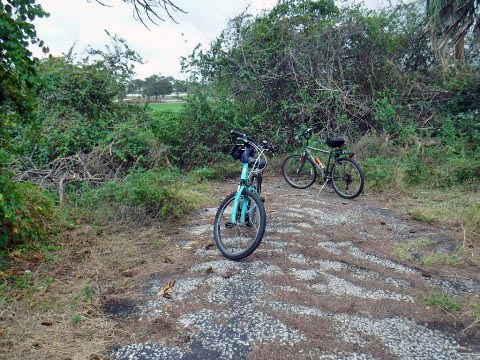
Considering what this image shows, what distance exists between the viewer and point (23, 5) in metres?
2.73

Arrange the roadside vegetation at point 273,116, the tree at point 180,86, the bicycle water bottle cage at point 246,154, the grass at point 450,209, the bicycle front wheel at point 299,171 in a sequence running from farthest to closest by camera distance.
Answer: the tree at point 180,86
the bicycle front wheel at point 299,171
the roadside vegetation at point 273,116
the grass at point 450,209
the bicycle water bottle cage at point 246,154

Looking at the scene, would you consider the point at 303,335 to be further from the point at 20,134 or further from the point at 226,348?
the point at 20,134

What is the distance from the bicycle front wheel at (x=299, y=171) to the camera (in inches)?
280

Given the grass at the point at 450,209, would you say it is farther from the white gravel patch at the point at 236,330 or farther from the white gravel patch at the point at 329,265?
the white gravel patch at the point at 236,330

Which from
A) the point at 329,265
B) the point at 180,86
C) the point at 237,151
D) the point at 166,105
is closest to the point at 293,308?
the point at 329,265

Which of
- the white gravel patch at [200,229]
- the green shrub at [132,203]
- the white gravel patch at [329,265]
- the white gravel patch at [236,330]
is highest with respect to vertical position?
the green shrub at [132,203]

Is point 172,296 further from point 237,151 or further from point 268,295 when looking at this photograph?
point 237,151

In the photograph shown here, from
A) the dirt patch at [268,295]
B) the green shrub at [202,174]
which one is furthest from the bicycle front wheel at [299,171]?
the dirt patch at [268,295]

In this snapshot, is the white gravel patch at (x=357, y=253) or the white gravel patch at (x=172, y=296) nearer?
the white gravel patch at (x=172, y=296)

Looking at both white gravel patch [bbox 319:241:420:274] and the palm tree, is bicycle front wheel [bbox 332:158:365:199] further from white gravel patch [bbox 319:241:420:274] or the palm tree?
the palm tree

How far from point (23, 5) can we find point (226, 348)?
2.79 metres

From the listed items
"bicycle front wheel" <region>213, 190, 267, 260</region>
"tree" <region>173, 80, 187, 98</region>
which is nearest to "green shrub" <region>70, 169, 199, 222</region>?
"bicycle front wheel" <region>213, 190, 267, 260</region>

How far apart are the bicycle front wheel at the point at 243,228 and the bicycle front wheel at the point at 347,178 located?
2804 mm

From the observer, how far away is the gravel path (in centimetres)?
248
